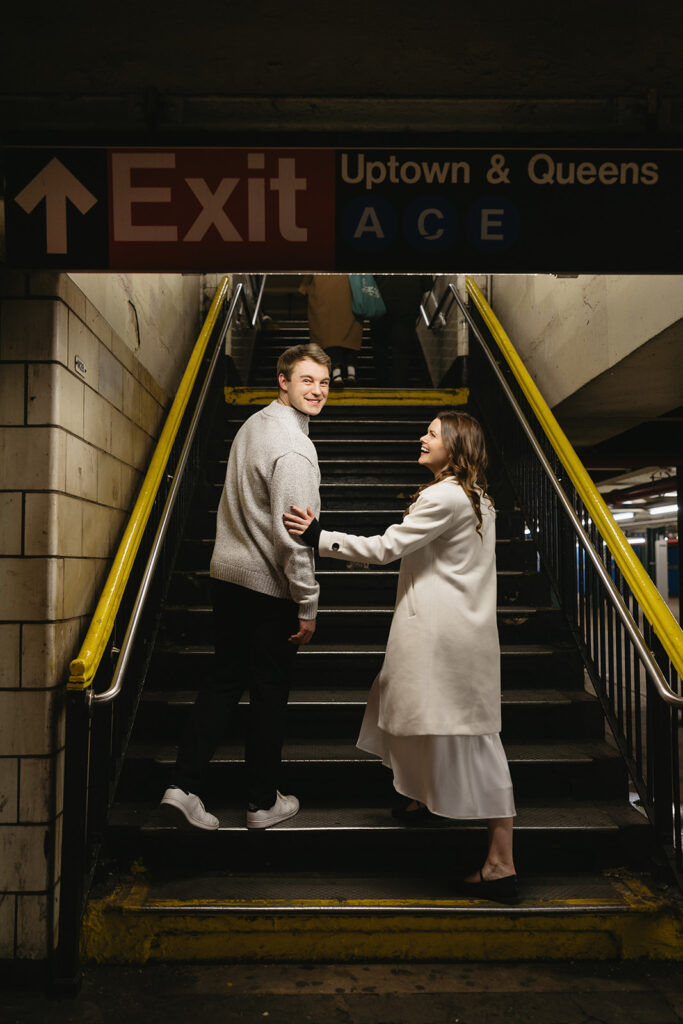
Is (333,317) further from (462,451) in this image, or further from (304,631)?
(304,631)

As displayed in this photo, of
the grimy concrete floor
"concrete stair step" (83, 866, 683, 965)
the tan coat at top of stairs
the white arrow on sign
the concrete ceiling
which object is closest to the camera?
the concrete ceiling

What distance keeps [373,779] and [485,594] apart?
103cm

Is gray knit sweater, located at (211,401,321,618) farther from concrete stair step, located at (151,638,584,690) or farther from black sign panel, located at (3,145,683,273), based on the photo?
concrete stair step, located at (151,638,584,690)

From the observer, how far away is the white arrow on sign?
2227 mm

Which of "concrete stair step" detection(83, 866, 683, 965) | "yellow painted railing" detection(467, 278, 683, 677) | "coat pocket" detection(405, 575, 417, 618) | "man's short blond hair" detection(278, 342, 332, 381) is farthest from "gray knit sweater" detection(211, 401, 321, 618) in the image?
"yellow painted railing" detection(467, 278, 683, 677)

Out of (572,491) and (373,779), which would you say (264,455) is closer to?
(373,779)

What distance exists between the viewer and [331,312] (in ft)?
20.4

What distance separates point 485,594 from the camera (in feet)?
8.09

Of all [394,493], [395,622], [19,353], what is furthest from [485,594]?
[394,493]

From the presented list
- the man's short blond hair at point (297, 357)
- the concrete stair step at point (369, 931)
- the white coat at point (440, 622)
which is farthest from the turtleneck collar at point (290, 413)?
the concrete stair step at point (369, 931)

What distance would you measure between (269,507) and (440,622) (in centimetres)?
74

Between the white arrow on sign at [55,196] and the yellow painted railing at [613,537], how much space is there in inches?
96.4

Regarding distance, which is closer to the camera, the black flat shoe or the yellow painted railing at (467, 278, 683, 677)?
the black flat shoe

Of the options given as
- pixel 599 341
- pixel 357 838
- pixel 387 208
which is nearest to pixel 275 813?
pixel 357 838
